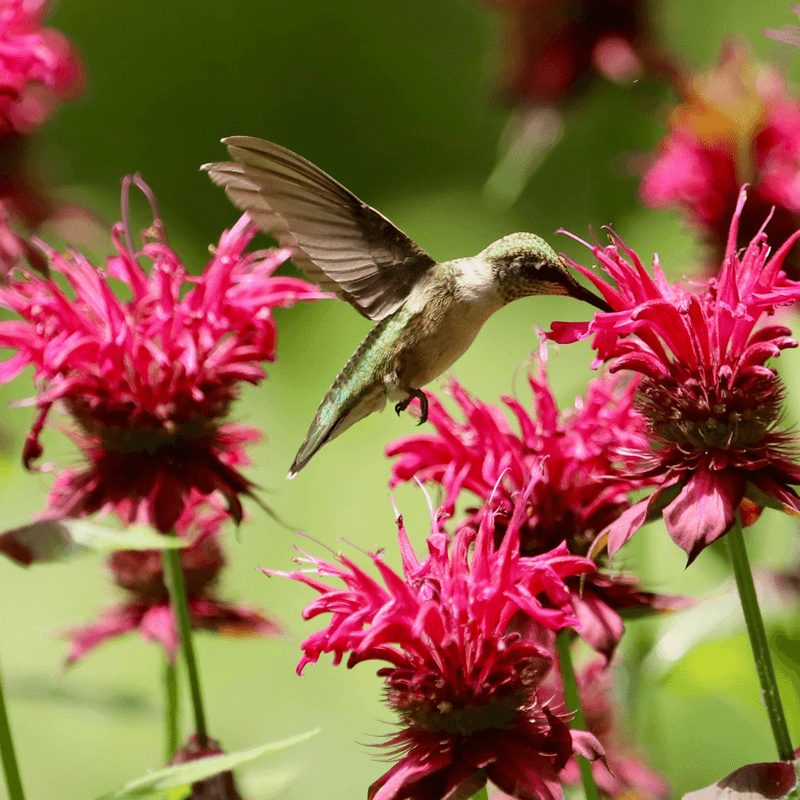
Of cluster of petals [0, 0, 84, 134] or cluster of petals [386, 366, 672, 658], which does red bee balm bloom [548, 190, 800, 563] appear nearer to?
cluster of petals [386, 366, 672, 658]

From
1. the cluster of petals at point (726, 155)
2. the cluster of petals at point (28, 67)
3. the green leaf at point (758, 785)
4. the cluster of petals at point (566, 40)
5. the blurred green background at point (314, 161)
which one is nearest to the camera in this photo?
the green leaf at point (758, 785)

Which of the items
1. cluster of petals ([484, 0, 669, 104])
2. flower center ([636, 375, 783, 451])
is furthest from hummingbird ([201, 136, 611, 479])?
cluster of petals ([484, 0, 669, 104])

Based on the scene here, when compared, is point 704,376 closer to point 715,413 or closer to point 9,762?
point 715,413

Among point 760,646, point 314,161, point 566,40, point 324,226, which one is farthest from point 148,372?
point 314,161

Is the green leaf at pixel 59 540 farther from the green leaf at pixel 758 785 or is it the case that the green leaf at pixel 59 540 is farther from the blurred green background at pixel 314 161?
the blurred green background at pixel 314 161

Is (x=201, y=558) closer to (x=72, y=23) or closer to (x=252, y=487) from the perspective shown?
(x=252, y=487)

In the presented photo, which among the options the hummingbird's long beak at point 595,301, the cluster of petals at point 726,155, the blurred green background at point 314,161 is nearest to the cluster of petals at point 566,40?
the cluster of petals at point 726,155
